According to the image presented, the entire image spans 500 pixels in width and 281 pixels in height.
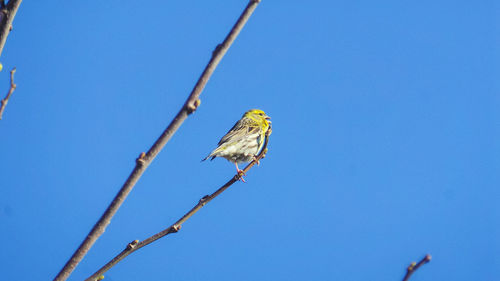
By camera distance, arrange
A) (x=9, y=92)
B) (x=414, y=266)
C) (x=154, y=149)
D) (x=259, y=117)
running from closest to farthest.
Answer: (x=414, y=266) < (x=154, y=149) < (x=9, y=92) < (x=259, y=117)

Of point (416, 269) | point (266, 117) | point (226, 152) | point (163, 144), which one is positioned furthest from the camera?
point (266, 117)

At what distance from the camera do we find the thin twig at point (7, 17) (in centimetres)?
231

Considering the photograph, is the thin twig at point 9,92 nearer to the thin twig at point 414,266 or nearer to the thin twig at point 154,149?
the thin twig at point 154,149

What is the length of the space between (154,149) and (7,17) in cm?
103

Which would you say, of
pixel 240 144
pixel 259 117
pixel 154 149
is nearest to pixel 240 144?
pixel 240 144

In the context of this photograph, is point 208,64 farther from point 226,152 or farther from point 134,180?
point 226,152

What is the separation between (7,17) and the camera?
Result: 232cm

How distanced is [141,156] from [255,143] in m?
5.60

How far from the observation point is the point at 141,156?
2.07m

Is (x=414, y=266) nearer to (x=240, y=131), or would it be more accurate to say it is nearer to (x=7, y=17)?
(x=7, y=17)

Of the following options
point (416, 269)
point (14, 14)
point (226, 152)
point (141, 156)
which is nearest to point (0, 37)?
point (14, 14)

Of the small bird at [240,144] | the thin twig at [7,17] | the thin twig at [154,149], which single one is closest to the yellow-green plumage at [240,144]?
the small bird at [240,144]

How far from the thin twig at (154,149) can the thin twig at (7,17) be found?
3.11 feet

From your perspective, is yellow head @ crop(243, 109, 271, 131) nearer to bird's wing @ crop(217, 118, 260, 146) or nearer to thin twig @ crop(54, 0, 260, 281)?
bird's wing @ crop(217, 118, 260, 146)
